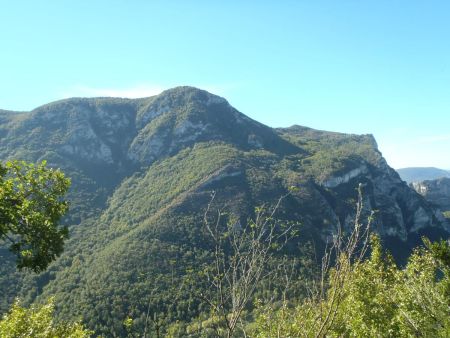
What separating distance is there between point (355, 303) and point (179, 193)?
158302 millimetres

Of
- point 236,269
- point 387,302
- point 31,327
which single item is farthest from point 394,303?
point 236,269

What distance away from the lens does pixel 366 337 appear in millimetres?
17672

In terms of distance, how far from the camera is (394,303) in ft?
61.1

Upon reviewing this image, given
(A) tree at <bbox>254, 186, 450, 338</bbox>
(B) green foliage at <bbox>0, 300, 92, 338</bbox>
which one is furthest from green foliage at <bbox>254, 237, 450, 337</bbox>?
(B) green foliage at <bbox>0, 300, 92, 338</bbox>

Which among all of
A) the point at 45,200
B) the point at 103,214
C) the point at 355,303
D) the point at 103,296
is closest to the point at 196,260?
the point at 103,296

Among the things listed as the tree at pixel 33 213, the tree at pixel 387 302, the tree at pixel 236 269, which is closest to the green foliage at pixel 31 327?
the tree at pixel 33 213

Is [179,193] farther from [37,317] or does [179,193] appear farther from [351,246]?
[351,246]

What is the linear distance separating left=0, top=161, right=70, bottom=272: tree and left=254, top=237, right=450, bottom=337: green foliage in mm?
6662

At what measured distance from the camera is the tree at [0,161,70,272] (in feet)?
36.7

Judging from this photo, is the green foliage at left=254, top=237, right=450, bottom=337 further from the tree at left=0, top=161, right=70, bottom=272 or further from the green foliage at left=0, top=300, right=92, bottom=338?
the green foliage at left=0, top=300, right=92, bottom=338

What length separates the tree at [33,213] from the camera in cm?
1120

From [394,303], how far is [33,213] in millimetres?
15751

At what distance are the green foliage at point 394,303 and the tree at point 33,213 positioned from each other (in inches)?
262

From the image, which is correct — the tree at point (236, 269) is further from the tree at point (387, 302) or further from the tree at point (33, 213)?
the tree at point (33, 213)
